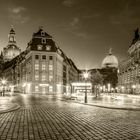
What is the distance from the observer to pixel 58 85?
351ft

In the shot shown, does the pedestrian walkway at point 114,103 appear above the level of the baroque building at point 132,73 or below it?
below

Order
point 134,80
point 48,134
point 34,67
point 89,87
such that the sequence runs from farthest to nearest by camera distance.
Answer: point 134,80
point 34,67
point 89,87
point 48,134

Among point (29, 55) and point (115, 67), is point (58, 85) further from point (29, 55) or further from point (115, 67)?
point (115, 67)

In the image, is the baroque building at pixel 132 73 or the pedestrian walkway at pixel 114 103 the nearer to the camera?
the pedestrian walkway at pixel 114 103

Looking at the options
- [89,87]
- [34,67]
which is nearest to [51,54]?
[34,67]

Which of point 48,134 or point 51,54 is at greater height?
point 51,54

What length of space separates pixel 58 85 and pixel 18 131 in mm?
94667

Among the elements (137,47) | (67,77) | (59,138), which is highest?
(137,47)

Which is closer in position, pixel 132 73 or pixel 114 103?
pixel 114 103

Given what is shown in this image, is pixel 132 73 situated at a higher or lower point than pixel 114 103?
higher

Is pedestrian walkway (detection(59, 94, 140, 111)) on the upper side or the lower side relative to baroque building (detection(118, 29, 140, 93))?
lower

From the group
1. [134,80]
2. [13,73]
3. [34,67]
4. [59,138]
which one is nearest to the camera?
[59,138]

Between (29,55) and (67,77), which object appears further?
(67,77)

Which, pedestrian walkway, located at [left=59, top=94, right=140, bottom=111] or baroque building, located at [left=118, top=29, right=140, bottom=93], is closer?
pedestrian walkway, located at [left=59, top=94, right=140, bottom=111]
